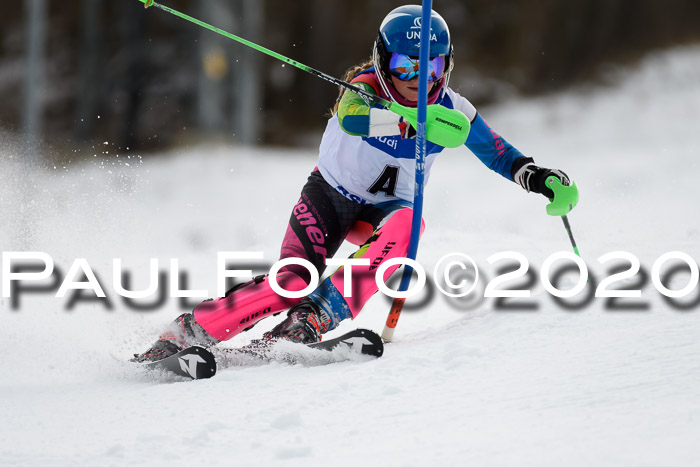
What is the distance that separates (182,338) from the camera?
3.08 metres

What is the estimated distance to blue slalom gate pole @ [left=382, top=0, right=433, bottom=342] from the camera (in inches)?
116

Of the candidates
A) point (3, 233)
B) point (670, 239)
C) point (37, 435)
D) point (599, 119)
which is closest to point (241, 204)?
point (3, 233)

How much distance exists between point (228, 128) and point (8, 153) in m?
8.37

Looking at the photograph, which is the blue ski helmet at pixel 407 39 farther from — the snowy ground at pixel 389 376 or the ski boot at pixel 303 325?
the snowy ground at pixel 389 376

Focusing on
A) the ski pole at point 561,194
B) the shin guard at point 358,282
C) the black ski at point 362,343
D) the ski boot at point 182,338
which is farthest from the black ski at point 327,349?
the ski pole at point 561,194

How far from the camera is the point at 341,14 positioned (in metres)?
15.8

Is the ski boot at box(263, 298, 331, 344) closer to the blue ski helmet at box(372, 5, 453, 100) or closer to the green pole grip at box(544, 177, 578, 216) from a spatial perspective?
the blue ski helmet at box(372, 5, 453, 100)

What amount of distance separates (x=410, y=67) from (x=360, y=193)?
0.61 meters

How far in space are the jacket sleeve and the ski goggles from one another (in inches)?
14.7

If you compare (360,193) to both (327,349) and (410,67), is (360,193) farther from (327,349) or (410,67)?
(327,349)

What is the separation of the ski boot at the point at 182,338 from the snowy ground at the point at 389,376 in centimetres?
13

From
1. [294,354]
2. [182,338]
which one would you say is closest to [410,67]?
[294,354]

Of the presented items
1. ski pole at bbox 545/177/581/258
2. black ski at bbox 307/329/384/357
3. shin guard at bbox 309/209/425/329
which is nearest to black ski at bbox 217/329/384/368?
black ski at bbox 307/329/384/357

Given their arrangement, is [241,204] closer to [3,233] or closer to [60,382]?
[3,233]
